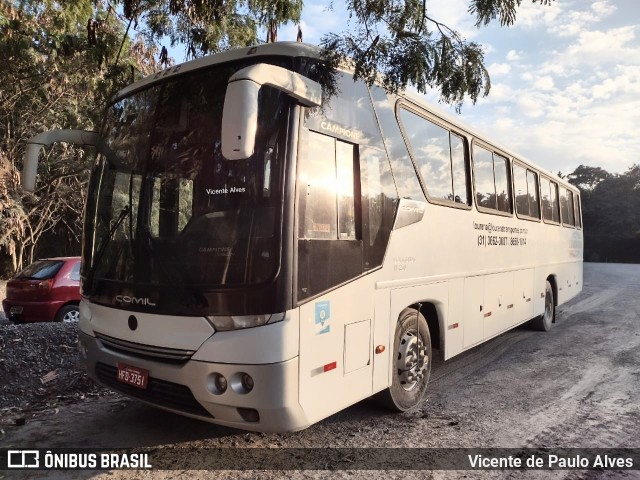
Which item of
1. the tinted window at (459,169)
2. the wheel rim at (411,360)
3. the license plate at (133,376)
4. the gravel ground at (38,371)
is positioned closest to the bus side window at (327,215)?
the wheel rim at (411,360)

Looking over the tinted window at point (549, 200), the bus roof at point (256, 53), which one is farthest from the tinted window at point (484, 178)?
the bus roof at point (256, 53)

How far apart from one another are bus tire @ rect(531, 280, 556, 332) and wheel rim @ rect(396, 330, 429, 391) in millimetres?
5489

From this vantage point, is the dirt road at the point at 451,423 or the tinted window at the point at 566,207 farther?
the tinted window at the point at 566,207

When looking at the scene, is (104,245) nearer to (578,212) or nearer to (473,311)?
(473,311)

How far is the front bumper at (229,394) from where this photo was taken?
3.36 m

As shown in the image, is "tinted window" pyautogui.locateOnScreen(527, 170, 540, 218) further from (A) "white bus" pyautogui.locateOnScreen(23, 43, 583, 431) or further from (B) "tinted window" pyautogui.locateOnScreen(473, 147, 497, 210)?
(A) "white bus" pyautogui.locateOnScreen(23, 43, 583, 431)

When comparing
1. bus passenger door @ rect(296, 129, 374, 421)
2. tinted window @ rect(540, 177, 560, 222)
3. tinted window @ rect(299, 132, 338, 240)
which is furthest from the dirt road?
tinted window @ rect(540, 177, 560, 222)

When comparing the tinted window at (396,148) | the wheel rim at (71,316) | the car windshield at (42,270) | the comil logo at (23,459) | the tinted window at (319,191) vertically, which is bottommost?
the comil logo at (23,459)

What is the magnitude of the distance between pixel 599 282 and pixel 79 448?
69.1 feet

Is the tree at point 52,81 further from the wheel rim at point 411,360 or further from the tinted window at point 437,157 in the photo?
the wheel rim at point 411,360

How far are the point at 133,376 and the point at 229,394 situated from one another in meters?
0.98

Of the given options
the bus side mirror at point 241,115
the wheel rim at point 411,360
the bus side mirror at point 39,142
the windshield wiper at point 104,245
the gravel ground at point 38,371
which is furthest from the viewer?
the gravel ground at point 38,371

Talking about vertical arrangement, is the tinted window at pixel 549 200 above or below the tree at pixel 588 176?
below

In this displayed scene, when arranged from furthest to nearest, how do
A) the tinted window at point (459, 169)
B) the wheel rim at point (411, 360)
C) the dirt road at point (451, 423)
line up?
the tinted window at point (459, 169) → the wheel rim at point (411, 360) → the dirt road at point (451, 423)
